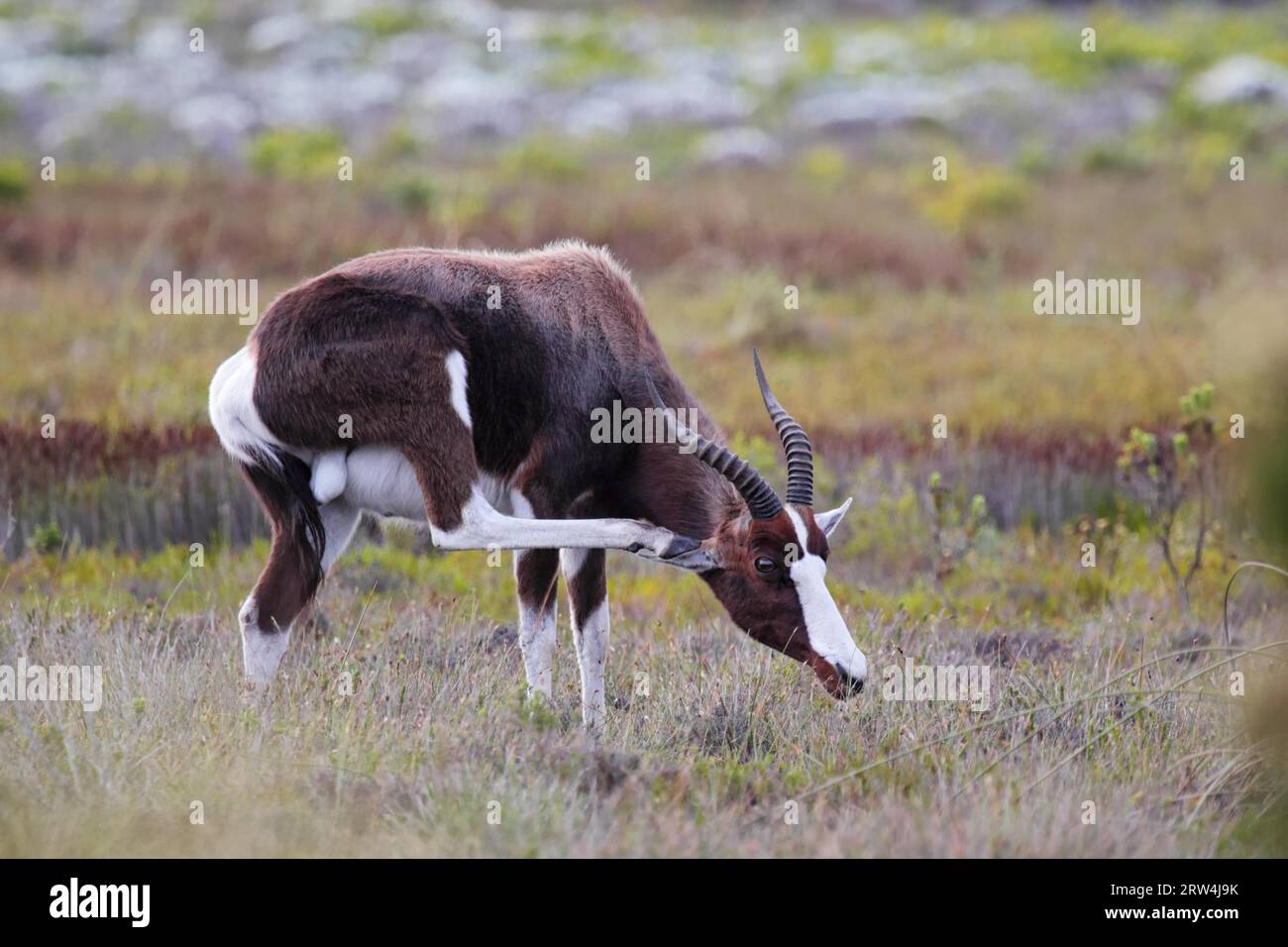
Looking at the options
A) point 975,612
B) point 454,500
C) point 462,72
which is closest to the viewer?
point 454,500

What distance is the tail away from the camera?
6398 mm

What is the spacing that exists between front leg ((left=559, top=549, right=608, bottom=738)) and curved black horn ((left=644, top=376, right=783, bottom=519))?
88 centimetres

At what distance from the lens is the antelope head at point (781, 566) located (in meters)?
6.22

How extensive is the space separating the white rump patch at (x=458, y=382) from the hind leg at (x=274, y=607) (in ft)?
2.97

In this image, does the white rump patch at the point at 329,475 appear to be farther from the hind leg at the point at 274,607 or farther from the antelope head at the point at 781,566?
the antelope head at the point at 781,566

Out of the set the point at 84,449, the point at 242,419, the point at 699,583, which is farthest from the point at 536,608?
the point at 84,449

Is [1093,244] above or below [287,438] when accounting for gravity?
A: above

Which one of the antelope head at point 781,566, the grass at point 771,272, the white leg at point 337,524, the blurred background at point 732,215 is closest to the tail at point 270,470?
the white leg at point 337,524

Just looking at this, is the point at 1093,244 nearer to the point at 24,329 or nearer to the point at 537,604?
the point at 24,329

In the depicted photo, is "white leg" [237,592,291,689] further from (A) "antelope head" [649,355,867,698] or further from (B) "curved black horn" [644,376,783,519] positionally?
(B) "curved black horn" [644,376,783,519]

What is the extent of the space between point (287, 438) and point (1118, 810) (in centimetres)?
367

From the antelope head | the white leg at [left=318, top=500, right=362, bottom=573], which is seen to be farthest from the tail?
the antelope head

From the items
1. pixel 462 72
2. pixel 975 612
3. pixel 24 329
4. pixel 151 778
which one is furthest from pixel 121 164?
pixel 151 778

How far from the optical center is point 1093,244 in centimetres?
1995
